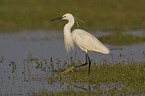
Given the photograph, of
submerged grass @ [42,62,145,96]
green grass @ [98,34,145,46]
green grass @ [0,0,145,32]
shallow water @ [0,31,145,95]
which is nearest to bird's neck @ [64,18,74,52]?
submerged grass @ [42,62,145,96]

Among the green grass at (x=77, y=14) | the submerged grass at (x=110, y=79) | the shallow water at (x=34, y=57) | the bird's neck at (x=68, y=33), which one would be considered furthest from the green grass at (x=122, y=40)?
the bird's neck at (x=68, y=33)

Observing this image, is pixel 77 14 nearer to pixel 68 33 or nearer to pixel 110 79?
pixel 68 33

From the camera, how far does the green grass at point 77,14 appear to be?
2759 cm

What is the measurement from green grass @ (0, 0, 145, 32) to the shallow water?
4.76 meters

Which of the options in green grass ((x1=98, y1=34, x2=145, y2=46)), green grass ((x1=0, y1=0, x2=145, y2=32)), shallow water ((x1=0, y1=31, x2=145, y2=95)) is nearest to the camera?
shallow water ((x1=0, y1=31, x2=145, y2=95))

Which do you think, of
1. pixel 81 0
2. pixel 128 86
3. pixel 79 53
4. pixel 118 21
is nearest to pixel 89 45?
pixel 128 86

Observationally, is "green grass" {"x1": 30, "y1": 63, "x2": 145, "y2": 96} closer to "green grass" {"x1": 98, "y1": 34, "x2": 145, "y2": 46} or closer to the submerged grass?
the submerged grass

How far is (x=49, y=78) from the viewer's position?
9.78m

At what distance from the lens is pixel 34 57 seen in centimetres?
1420

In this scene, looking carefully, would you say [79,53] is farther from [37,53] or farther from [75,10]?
[75,10]

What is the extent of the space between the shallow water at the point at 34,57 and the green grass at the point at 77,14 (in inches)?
188

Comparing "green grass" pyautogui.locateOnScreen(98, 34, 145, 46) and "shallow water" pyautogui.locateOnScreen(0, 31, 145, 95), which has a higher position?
"green grass" pyautogui.locateOnScreen(98, 34, 145, 46)

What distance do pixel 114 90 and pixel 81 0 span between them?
1271 inches

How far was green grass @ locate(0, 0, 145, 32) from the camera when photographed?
2759 centimetres
